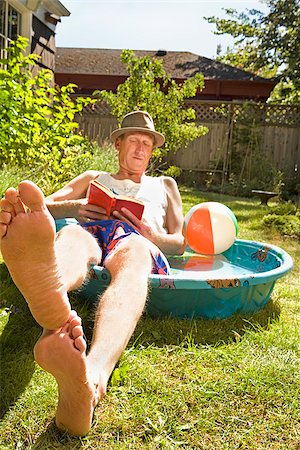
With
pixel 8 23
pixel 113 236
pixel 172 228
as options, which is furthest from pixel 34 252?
pixel 8 23

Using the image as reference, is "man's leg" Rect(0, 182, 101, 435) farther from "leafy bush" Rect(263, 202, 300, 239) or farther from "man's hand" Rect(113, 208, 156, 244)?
"leafy bush" Rect(263, 202, 300, 239)

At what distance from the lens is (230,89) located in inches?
614

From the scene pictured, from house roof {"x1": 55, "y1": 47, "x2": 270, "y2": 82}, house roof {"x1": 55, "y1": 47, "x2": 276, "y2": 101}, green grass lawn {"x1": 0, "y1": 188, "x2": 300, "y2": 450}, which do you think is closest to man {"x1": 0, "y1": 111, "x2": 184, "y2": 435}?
green grass lawn {"x1": 0, "y1": 188, "x2": 300, "y2": 450}

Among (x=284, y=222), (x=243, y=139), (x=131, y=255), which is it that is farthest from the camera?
(x=243, y=139)

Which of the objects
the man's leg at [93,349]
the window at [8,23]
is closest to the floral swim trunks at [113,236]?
the man's leg at [93,349]

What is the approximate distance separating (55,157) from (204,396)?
4061 millimetres

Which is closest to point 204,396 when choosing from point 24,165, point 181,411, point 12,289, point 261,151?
point 181,411

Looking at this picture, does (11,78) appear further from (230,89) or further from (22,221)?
(230,89)

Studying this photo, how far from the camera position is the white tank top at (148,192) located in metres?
3.06

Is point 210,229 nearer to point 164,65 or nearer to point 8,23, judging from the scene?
point 8,23

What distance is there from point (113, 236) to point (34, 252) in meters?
1.12

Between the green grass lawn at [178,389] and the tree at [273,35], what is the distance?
13.6 metres

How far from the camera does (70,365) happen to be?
55.5 inches

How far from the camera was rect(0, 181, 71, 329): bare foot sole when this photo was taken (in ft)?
4.49
